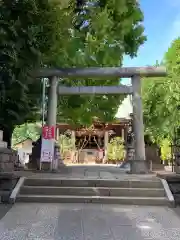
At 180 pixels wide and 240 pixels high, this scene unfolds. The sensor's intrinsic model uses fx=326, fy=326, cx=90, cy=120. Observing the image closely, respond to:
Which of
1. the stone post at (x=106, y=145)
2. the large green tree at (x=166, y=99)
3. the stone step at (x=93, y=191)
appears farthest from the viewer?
the stone post at (x=106, y=145)

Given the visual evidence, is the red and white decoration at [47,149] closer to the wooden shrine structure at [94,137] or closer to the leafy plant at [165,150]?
the leafy plant at [165,150]

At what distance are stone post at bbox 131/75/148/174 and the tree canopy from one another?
10.1 ft

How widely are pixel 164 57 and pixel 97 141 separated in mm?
11469

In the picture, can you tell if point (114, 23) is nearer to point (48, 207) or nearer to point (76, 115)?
point (76, 115)

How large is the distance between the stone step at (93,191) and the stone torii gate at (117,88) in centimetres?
357

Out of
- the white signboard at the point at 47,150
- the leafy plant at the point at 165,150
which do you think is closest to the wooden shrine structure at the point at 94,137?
the leafy plant at the point at 165,150

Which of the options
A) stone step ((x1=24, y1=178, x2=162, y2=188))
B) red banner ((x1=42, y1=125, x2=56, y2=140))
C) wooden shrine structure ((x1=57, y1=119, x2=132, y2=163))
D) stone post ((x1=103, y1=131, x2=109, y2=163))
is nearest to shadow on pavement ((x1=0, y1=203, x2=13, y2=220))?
stone step ((x1=24, y1=178, x2=162, y2=188))

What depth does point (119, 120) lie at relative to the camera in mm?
24938

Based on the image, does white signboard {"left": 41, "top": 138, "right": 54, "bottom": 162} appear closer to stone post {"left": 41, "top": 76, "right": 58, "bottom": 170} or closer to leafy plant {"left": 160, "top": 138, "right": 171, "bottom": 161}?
stone post {"left": 41, "top": 76, "right": 58, "bottom": 170}

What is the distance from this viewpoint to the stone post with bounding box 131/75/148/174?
1200 centimetres

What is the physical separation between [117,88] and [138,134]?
2.05 m

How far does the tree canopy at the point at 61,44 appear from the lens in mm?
9320

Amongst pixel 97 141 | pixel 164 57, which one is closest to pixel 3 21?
pixel 164 57

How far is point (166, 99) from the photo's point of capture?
1450 centimetres
